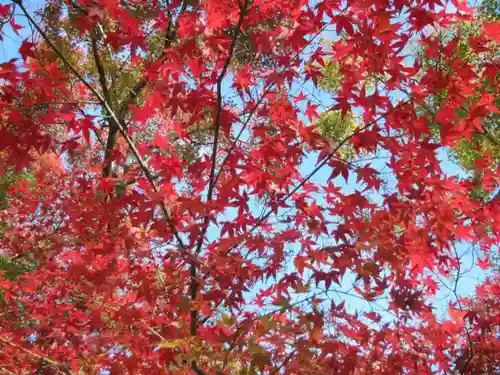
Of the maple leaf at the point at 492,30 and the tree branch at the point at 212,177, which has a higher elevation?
the maple leaf at the point at 492,30

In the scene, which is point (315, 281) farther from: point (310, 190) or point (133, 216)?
point (133, 216)

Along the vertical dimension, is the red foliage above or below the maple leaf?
below

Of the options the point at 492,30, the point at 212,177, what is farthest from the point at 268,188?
the point at 492,30

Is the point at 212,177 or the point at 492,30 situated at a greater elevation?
the point at 492,30

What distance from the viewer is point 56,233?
3.71 metres

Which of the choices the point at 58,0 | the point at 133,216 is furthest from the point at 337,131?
the point at 133,216

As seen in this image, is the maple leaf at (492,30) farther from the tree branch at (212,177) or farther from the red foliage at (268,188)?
the tree branch at (212,177)

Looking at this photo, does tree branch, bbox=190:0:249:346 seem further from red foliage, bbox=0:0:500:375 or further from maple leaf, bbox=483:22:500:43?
maple leaf, bbox=483:22:500:43

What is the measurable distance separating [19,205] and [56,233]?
2.75 m

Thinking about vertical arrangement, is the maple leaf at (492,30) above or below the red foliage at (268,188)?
above

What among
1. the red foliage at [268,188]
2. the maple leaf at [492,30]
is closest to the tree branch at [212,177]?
the red foliage at [268,188]

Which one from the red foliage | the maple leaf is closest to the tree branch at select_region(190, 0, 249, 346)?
the red foliage

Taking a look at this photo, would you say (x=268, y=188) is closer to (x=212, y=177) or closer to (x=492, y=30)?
(x=212, y=177)

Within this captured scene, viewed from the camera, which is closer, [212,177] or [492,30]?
[492,30]
